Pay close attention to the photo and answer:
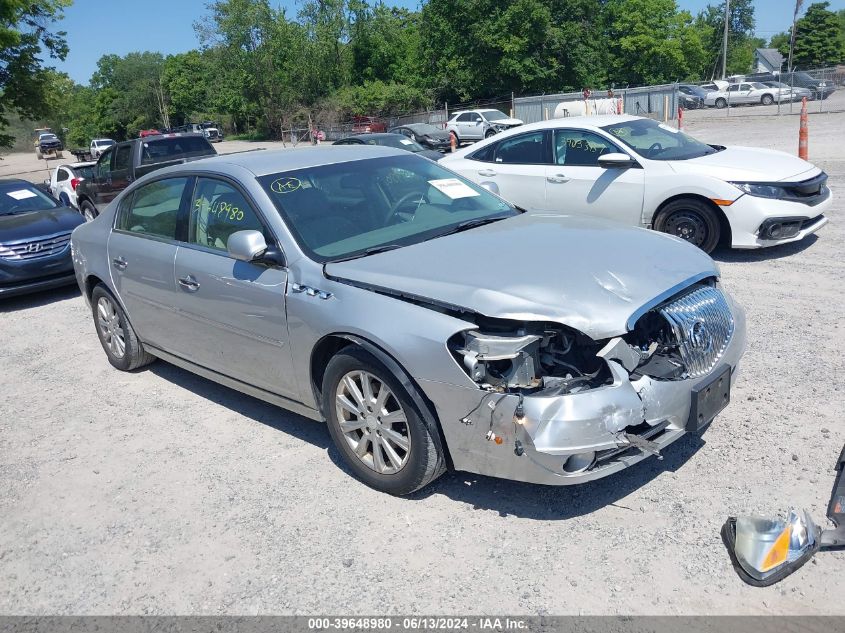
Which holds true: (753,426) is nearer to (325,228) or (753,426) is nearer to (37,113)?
(325,228)

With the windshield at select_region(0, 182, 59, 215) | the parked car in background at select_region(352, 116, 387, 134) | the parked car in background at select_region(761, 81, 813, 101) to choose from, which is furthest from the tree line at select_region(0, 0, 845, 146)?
the windshield at select_region(0, 182, 59, 215)

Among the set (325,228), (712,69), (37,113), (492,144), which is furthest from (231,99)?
(325,228)

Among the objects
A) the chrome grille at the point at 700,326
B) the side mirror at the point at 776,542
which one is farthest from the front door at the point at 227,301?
the side mirror at the point at 776,542

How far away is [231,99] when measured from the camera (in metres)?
70.9

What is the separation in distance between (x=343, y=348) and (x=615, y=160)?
16.6 feet

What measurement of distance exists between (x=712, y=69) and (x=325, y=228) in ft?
333

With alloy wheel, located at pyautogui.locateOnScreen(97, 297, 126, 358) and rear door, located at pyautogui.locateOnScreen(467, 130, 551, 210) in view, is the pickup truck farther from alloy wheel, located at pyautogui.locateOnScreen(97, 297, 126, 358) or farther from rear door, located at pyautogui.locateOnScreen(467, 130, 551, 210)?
alloy wheel, located at pyautogui.locateOnScreen(97, 297, 126, 358)

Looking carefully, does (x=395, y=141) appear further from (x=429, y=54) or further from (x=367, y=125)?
(x=429, y=54)

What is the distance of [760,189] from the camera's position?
24.2 feet

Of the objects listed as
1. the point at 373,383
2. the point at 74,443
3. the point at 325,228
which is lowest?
the point at 74,443

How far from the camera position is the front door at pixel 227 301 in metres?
4.22

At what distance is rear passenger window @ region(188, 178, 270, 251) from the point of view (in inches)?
177

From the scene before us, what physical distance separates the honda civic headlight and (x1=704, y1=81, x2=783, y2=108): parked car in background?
40.2 metres

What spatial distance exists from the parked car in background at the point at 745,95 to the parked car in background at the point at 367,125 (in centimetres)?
2096
